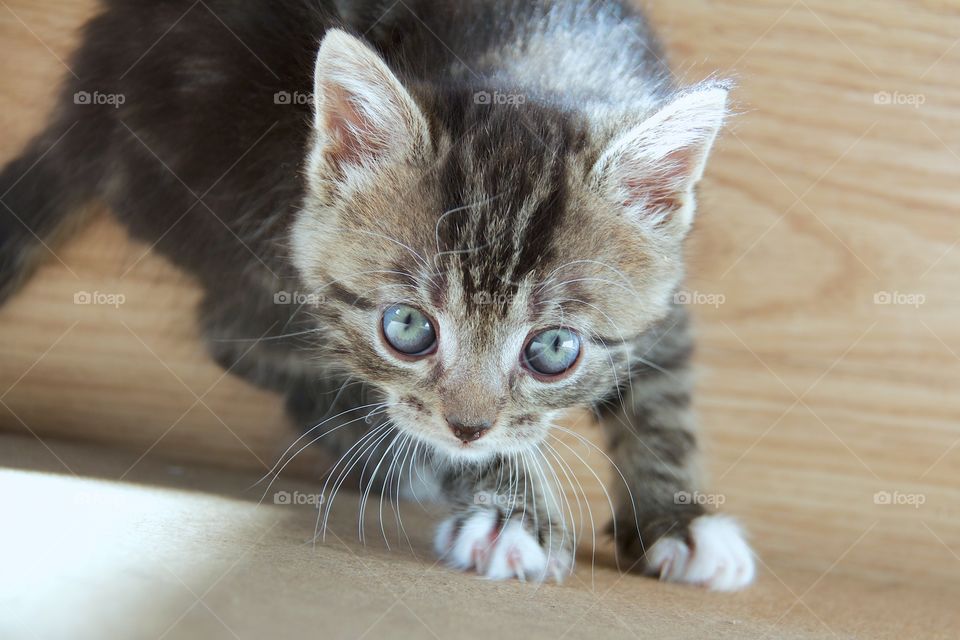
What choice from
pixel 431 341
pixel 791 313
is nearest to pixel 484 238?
pixel 431 341

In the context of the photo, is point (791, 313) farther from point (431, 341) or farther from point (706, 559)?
point (431, 341)

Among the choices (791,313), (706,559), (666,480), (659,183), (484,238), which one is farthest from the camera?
(791,313)

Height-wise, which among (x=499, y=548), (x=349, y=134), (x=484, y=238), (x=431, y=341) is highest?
(x=349, y=134)

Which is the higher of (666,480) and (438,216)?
(438,216)

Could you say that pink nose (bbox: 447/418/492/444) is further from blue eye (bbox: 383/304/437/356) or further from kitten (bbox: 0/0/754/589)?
blue eye (bbox: 383/304/437/356)

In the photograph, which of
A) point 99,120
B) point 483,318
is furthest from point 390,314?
point 99,120

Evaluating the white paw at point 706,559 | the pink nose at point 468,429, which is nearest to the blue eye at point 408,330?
the pink nose at point 468,429

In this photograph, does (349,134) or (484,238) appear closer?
(484,238)

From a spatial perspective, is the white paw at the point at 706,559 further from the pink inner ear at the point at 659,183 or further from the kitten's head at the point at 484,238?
the pink inner ear at the point at 659,183

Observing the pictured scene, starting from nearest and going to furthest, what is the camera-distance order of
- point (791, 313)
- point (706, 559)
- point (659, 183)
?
point (659, 183)
point (706, 559)
point (791, 313)
